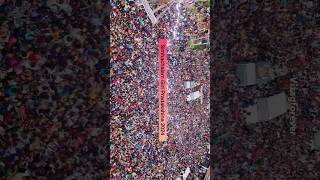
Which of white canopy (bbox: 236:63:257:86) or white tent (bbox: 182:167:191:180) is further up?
white canopy (bbox: 236:63:257:86)

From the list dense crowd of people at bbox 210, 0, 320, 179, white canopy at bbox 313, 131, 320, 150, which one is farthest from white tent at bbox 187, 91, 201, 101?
white canopy at bbox 313, 131, 320, 150

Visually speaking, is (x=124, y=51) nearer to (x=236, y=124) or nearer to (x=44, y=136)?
(x=44, y=136)

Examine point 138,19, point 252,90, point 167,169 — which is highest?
point 138,19

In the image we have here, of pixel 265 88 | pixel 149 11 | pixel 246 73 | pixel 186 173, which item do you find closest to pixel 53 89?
pixel 149 11

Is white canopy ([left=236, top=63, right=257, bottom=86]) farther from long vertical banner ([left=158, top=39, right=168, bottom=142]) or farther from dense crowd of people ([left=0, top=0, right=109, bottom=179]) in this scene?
dense crowd of people ([left=0, top=0, right=109, bottom=179])

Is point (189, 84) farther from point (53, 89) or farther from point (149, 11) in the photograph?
point (53, 89)

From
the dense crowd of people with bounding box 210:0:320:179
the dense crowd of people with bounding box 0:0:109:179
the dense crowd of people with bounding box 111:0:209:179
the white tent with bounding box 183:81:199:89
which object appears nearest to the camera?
the dense crowd of people with bounding box 0:0:109:179

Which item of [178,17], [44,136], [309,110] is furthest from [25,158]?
[309,110]
